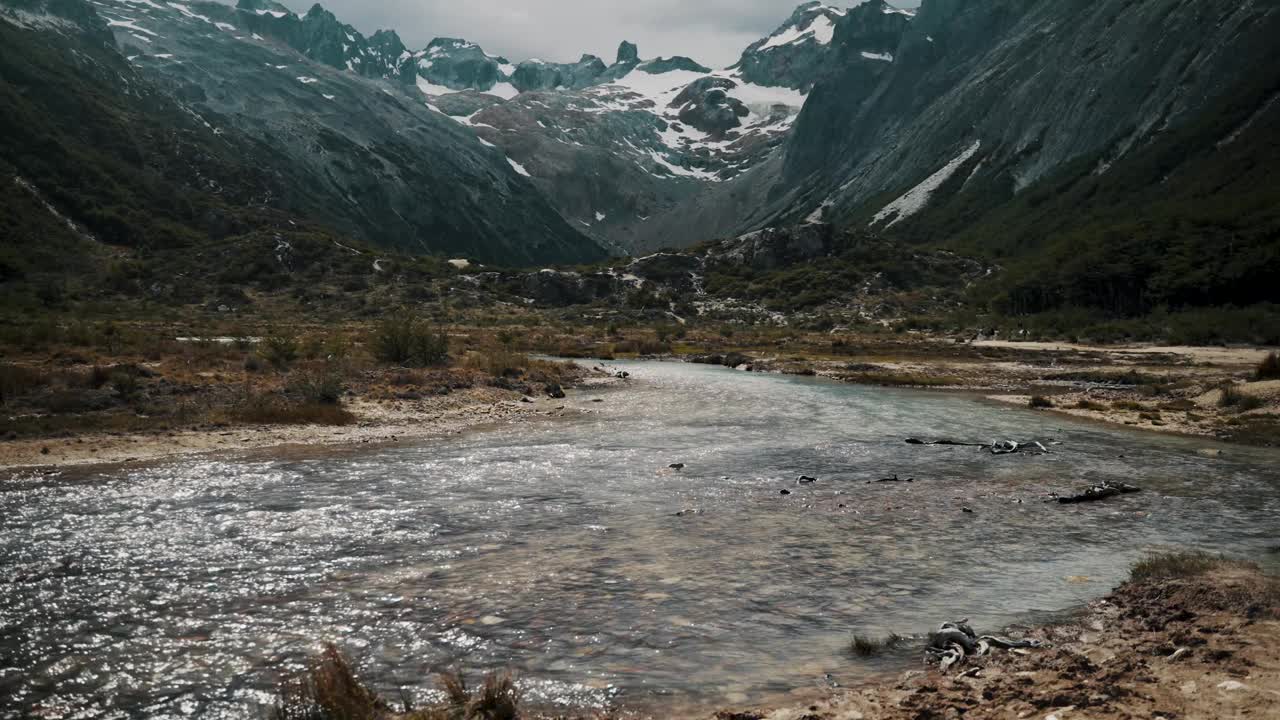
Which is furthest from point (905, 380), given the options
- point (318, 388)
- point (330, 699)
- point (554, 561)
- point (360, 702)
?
point (330, 699)

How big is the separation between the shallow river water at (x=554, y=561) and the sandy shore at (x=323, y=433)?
7.03 ft

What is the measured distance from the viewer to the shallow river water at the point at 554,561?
9.80m

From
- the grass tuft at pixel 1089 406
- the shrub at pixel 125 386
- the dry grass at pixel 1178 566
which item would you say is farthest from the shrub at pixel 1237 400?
the shrub at pixel 125 386

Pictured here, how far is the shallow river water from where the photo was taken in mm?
9805

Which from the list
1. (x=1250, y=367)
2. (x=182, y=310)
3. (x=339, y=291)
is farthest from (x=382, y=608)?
(x=339, y=291)

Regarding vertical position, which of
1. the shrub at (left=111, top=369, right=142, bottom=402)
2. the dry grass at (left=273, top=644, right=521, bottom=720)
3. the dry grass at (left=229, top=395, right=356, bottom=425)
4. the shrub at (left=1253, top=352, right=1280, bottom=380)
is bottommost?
the dry grass at (left=229, top=395, right=356, bottom=425)

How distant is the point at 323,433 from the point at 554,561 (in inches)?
687

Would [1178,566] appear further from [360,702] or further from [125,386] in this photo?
[125,386]

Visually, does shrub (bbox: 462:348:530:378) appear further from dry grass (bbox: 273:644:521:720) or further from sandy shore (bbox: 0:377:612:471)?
dry grass (bbox: 273:644:521:720)

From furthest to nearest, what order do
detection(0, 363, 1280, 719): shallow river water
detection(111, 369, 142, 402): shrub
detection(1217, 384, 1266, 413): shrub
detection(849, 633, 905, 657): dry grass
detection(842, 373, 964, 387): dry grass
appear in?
1. detection(842, 373, 964, 387): dry grass
2. detection(1217, 384, 1266, 413): shrub
3. detection(111, 369, 142, 402): shrub
4. detection(849, 633, 905, 657): dry grass
5. detection(0, 363, 1280, 719): shallow river water

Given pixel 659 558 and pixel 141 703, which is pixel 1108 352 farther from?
pixel 141 703

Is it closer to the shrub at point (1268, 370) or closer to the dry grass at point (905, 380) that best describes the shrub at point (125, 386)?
the dry grass at point (905, 380)

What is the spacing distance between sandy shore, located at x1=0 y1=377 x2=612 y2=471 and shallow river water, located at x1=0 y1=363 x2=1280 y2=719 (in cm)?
214

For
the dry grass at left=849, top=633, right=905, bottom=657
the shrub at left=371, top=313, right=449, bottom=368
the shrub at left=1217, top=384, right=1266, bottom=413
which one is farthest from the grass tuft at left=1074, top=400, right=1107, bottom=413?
the shrub at left=371, top=313, right=449, bottom=368
